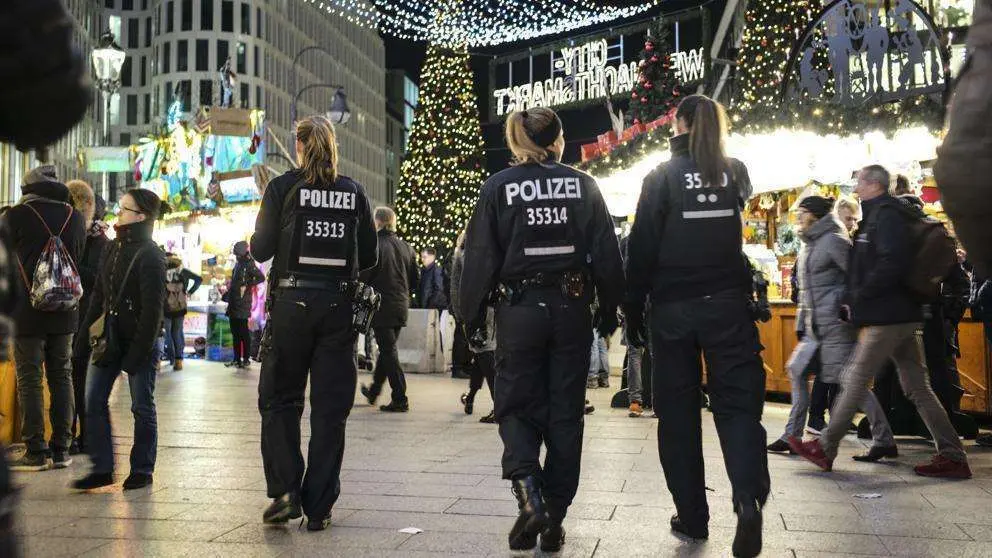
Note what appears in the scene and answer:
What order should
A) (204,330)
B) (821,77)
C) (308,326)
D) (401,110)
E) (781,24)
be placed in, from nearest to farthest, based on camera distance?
1. (308,326)
2. (821,77)
3. (781,24)
4. (204,330)
5. (401,110)

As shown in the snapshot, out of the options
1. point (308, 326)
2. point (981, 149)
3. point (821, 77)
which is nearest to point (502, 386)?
point (308, 326)

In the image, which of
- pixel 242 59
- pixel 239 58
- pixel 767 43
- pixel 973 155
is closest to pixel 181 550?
pixel 973 155

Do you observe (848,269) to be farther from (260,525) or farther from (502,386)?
(260,525)

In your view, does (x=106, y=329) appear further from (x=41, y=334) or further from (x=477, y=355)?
(x=477, y=355)

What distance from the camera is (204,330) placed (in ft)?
71.4

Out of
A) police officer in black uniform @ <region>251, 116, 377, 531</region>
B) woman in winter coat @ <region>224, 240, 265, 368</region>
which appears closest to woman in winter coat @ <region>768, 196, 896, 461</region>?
police officer in black uniform @ <region>251, 116, 377, 531</region>

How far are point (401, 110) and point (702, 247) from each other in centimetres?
13197

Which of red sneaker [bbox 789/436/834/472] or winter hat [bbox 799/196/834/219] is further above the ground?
winter hat [bbox 799/196/834/219]

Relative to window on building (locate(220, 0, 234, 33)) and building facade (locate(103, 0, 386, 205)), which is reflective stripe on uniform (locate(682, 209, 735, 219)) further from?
window on building (locate(220, 0, 234, 33))

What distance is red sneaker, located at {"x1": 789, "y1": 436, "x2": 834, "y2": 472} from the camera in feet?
23.5

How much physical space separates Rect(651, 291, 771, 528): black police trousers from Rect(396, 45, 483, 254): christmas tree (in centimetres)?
4303

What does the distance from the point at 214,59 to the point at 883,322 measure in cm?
9785

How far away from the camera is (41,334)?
712 centimetres

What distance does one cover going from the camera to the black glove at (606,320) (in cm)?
524
